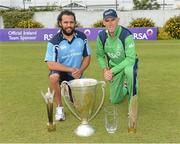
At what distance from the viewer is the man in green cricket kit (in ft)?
15.9

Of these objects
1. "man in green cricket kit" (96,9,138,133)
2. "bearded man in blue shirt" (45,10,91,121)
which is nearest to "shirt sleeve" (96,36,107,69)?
"man in green cricket kit" (96,9,138,133)

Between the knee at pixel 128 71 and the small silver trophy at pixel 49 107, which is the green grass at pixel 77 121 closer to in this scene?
the small silver trophy at pixel 49 107

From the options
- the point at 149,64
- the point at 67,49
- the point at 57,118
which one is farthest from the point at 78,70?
the point at 149,64

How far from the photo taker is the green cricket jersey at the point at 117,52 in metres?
5.11

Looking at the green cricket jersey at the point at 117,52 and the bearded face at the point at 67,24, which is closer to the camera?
the green cricket jersey at the point at 117,52

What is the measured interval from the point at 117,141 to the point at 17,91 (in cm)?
343

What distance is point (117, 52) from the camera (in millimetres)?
5477

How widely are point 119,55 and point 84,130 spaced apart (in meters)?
1.29

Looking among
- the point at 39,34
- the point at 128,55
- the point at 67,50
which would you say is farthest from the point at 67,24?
the point at 39,34

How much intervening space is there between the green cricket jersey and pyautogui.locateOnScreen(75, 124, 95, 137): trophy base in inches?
32.2

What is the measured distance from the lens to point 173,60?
12.7m

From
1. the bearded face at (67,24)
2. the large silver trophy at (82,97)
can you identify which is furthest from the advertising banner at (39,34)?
the large silver trophy at (82,97)

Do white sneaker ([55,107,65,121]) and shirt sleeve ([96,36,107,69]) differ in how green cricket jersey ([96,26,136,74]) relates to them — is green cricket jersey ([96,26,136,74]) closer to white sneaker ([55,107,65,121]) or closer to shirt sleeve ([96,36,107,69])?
shirt sleeve ([96,36,107,69])

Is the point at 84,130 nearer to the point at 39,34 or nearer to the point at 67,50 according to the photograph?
the point at 67,50
